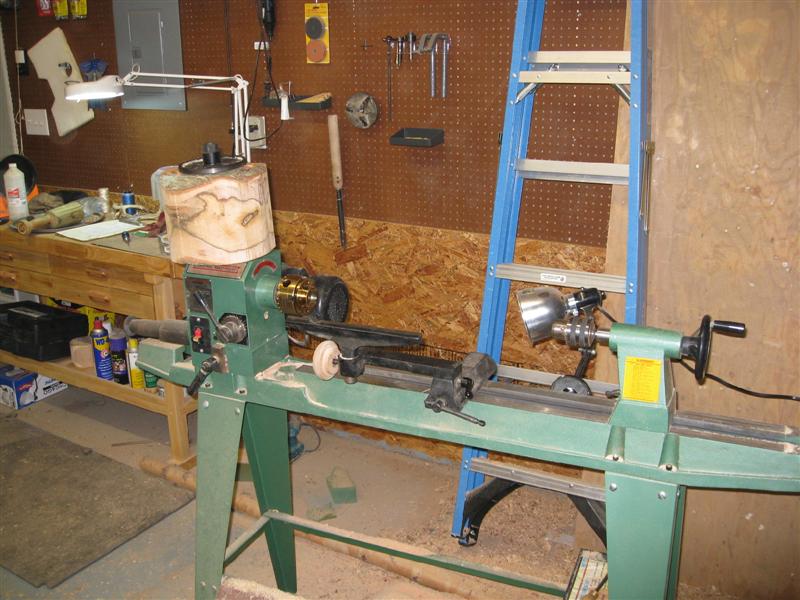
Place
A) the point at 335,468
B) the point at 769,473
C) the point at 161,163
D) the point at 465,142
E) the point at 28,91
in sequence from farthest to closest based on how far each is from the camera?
1. the point at 28,91
2. the point at 161,163
3. the point at 335,468
4. the point at 465,142
5. the point at 769,473

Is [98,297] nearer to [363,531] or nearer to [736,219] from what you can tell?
[363,531]

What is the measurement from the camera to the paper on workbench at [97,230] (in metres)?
2.84

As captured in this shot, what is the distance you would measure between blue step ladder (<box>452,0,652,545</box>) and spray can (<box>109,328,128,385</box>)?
151 cm

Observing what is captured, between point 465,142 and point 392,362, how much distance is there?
1159 millimetres

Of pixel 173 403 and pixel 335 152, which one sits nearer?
pixel 335 152

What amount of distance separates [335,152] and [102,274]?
1.01 meters

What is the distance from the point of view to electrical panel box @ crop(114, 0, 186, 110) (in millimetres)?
2957

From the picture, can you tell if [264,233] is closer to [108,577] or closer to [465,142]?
[465,142]

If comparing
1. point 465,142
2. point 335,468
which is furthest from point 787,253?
point 335,468

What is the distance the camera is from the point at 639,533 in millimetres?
1303

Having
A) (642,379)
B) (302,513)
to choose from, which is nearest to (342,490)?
(302,513)

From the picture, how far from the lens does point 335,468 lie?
283 cm

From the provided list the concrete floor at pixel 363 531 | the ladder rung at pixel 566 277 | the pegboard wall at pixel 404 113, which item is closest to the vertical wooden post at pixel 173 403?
the concrete floor at pixel 363 531

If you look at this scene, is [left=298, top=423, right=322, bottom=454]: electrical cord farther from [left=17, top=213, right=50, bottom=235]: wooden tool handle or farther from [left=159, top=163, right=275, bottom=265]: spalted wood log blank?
[left=159, top=163, right=275, bottom=265]: spalted wood log blank
